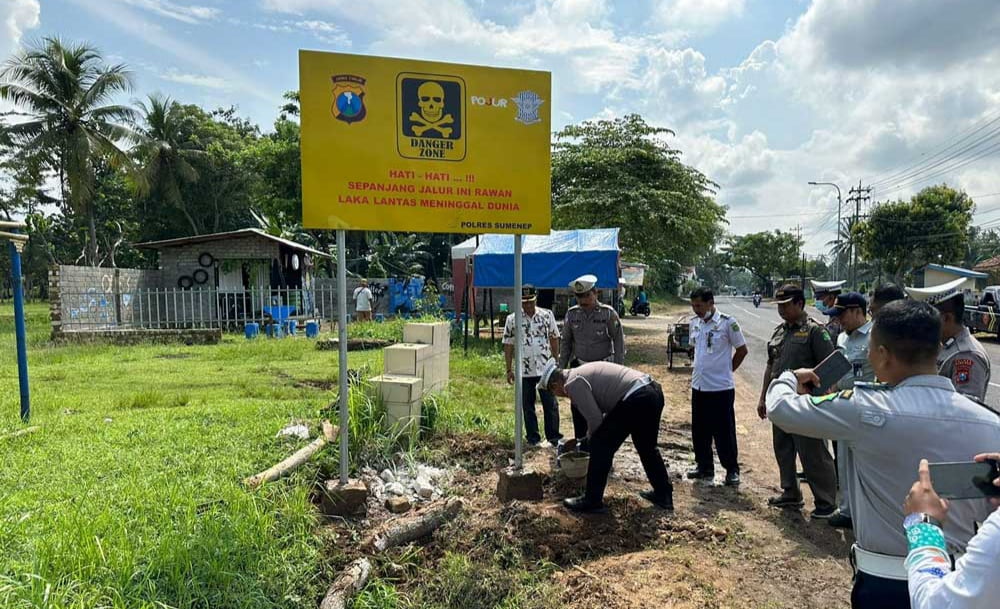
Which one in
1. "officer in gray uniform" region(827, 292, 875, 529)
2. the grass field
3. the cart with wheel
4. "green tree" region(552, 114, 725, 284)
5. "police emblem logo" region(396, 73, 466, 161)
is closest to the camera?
the grass field

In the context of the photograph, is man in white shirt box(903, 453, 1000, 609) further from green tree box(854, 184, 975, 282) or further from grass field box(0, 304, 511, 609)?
green tree box(854, 184, 975, 282)

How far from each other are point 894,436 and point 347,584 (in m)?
2.56

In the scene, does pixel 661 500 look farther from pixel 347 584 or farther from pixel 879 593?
pixel 879 593

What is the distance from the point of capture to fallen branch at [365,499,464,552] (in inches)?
135

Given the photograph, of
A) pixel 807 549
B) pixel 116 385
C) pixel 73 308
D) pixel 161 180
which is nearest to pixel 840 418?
pixel 807 549

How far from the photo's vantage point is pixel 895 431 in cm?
171

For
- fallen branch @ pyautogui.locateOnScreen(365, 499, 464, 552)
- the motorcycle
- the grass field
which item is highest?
the motorcycle

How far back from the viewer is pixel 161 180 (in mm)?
28938

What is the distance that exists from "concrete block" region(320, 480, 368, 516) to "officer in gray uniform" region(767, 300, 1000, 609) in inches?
115

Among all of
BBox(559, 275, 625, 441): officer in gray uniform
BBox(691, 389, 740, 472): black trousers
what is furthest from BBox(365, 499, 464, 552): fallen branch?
BBox(691, 389, 740, 472): black trousers

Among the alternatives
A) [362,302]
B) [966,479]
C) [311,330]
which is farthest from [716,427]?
[362,302]

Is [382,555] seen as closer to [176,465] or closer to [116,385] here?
[176,465]

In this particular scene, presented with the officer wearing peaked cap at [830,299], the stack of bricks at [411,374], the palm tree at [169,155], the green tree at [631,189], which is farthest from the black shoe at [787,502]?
the palm tree at [169,155]

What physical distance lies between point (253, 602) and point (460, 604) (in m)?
1.01
